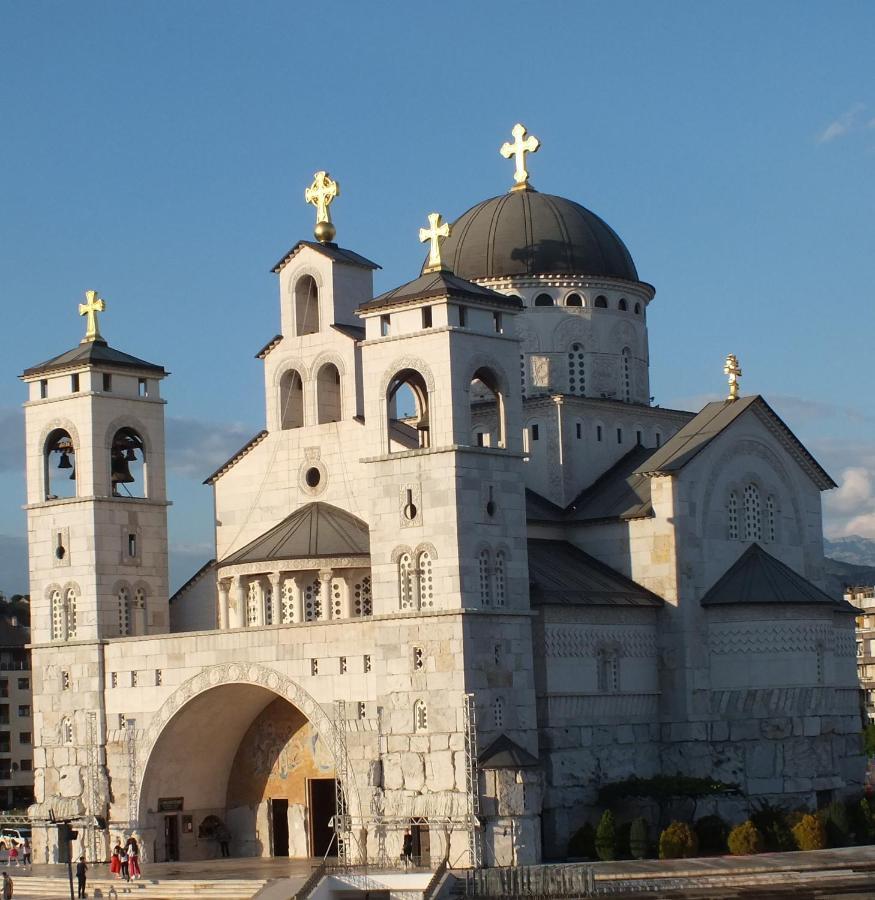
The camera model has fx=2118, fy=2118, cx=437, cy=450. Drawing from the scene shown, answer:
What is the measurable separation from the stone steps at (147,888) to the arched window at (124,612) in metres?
7.50

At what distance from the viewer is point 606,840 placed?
4878cm

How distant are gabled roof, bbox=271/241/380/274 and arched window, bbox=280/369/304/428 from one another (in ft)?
9.71

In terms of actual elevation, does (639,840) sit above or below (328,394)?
below

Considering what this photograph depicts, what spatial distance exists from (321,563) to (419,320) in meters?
6.77

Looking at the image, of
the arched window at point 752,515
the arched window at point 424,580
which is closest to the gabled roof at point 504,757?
the arched window at point 424,580

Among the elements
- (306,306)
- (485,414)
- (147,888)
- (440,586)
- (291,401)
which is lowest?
(147,888)

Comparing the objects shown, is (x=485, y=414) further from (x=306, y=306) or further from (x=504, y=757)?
(x=504, y=757)

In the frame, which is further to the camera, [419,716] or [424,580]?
[424,580]

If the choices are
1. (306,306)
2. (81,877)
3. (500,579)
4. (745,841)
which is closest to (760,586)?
(745,841)

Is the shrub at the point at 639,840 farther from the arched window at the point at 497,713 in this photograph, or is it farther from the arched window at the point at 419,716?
the arched window at the point at 419,716

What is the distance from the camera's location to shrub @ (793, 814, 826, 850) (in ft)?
162

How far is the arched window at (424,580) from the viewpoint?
48688 mm

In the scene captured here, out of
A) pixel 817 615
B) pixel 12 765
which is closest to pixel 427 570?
pixel 817 615

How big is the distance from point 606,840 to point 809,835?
4855mm
